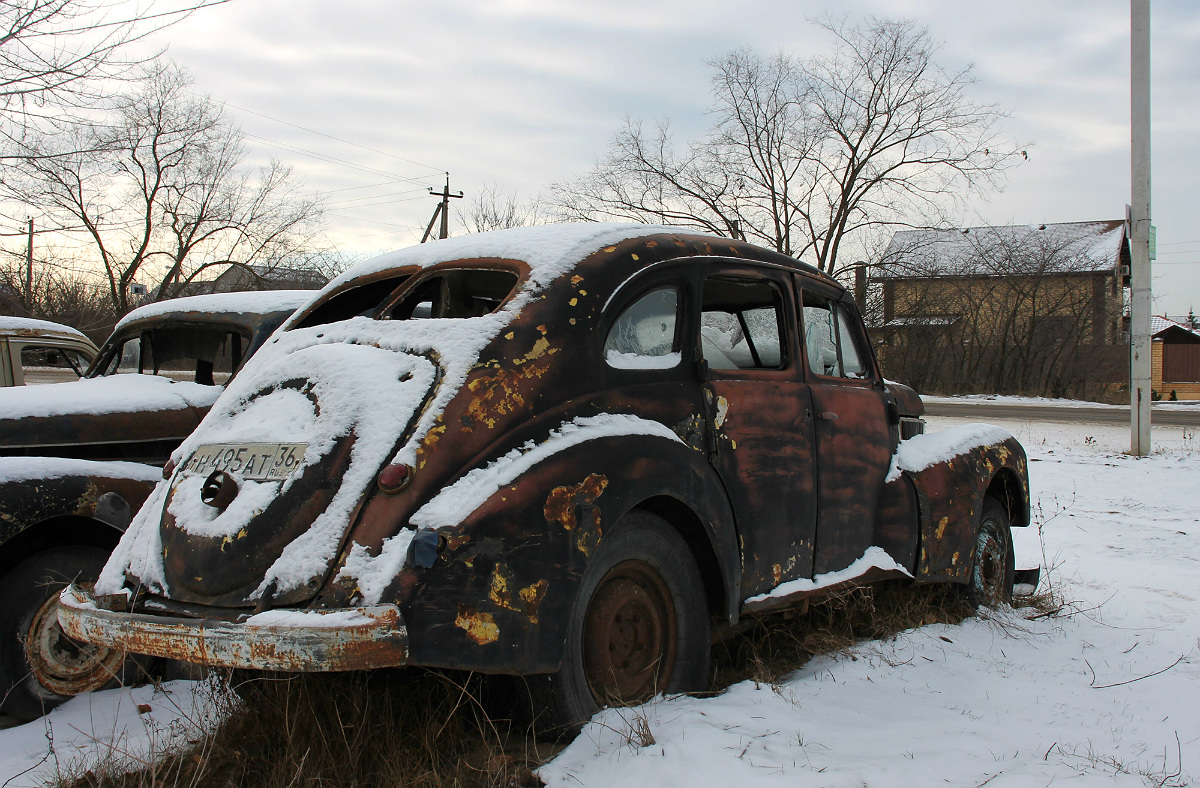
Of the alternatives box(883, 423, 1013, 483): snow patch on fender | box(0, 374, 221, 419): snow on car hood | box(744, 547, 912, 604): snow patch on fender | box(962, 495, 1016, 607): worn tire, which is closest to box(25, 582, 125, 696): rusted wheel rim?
box(0, 374, 221, 419): snow on car hood

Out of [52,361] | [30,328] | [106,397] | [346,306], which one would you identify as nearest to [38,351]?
[52,361]

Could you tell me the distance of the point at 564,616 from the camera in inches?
101

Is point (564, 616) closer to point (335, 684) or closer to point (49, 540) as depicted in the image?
point (335, 684)

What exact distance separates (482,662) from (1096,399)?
37.1 metres

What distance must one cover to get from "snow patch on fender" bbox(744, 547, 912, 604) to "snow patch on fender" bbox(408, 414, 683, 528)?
0.99 meters

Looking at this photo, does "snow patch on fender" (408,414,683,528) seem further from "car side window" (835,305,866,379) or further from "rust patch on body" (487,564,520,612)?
"car side window" (835,305,866,379)

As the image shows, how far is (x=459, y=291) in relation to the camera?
10.9 ft

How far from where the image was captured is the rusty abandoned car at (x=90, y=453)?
3.67m

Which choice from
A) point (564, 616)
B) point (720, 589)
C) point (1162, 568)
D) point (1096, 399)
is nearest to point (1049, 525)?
point (1162, 568)

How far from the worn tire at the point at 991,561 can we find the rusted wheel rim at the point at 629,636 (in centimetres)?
237

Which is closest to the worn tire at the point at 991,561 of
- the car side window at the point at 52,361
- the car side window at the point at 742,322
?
the car side window at the point at 742,322

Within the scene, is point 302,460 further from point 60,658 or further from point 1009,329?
point 1009,329

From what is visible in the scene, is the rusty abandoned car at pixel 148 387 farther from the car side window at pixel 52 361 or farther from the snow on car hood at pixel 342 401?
the snow on car hood at pixel 342 401

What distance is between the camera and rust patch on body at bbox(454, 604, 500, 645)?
239cm
